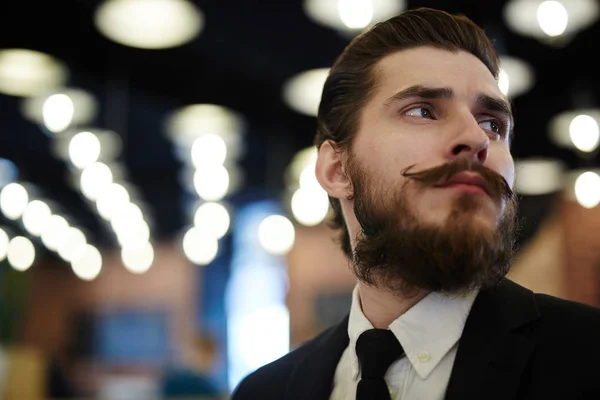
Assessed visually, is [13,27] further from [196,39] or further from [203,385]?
[203,385]

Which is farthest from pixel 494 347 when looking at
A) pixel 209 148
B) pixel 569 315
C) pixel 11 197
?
pixel 11 197

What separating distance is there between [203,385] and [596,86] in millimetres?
4899

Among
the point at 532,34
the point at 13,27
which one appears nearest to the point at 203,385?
the point at 13,27

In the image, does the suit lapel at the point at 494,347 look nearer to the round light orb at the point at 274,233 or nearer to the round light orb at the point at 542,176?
the round light orb at the point at 274,233

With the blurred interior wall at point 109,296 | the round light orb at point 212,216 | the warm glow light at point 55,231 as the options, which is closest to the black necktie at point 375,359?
the round light orb at point 212,216

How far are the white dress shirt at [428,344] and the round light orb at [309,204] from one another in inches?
211

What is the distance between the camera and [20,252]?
467 inches

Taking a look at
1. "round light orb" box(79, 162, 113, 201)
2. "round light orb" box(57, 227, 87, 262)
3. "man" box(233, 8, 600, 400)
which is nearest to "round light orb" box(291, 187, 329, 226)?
"round light orb" box(79, 162, 113, 201)

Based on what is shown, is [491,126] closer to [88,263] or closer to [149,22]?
[149,22]

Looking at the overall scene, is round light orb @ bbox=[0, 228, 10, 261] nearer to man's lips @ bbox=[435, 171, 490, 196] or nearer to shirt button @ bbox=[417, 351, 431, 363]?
shirt button @ bbox=[417, 351, 431, 363]

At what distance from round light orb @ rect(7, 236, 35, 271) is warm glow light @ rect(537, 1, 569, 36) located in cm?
980

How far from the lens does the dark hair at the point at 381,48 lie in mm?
1479

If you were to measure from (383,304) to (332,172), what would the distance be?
1.23 ft

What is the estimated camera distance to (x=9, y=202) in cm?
826
